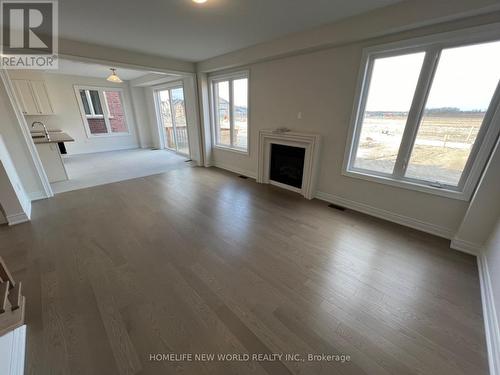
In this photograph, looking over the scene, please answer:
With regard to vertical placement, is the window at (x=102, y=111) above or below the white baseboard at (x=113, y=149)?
above

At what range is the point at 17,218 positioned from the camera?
270cm

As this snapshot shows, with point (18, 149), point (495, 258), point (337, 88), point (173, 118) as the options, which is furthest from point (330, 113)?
point (173, 118)

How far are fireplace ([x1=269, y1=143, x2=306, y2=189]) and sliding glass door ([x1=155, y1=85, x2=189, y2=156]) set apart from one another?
3425 mm

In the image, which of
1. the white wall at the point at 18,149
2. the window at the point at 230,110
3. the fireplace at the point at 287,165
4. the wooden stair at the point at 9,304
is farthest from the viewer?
the window at the point at 230,110

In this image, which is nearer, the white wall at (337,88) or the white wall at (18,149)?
the white wall at (337,88)

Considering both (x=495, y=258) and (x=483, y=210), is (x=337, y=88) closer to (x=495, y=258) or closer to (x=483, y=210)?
(x=483, y=210)

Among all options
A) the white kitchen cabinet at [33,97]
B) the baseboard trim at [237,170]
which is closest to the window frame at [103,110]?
the white kitchen cabinet at [33,97]

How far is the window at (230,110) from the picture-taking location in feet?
14.4

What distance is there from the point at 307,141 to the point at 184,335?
3.05 m

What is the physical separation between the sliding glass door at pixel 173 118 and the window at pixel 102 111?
1511 millimetres

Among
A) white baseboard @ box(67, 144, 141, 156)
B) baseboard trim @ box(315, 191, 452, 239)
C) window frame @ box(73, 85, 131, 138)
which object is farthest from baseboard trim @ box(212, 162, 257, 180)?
window frame @ box(73, 85, 131, 138)

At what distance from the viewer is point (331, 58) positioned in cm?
288

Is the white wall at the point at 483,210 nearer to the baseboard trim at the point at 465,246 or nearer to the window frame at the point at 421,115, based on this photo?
the baseboard trim at the point at 465,246

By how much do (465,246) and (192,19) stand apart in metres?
4.23
